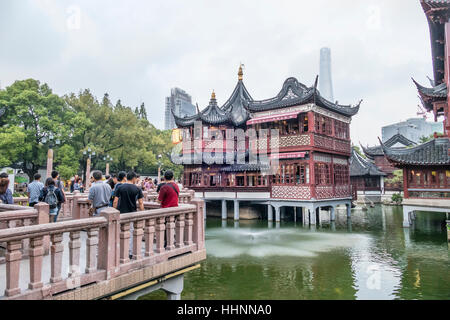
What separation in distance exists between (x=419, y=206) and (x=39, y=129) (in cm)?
3249

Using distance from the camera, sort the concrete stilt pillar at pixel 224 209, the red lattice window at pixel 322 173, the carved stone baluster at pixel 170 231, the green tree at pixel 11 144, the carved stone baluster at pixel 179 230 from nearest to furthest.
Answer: the carved stone baluster at pixel 170 231 < the carved stone baluster at pixel 179 230 < the red lattice window at pixel 322 173 < the concrete stilt pillar at pixel 224 209 < the green tree at pixel 11 144

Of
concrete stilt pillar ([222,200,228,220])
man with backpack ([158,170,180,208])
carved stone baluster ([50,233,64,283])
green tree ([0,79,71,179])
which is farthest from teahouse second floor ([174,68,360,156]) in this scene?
carved stone baluster ([50,233,64,283])

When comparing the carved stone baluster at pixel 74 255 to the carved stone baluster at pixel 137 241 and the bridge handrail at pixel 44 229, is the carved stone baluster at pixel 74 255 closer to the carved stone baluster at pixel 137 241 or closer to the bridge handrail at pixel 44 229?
the bridge handrail at pixel 44 229

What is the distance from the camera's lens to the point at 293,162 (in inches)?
871

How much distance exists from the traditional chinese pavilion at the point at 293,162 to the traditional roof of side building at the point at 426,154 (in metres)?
4.53

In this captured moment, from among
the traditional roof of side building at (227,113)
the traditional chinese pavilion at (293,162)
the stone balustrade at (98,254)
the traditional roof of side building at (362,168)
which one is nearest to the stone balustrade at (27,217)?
the stone balustrade at (98,254)

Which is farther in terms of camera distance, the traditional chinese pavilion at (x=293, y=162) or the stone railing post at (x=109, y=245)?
the traditional chinese pavilion at (x=293, y=162)

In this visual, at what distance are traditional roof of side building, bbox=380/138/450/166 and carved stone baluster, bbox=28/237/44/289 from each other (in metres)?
19.1

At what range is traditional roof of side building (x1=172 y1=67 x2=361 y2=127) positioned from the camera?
71.8 ft

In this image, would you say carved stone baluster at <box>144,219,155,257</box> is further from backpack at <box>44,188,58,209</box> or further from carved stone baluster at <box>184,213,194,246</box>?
backpack at <box>44,188,58,209</box>

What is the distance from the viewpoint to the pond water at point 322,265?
30.4 ft

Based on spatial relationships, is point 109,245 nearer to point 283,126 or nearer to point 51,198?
point 51,198

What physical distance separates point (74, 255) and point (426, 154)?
21001 mm
